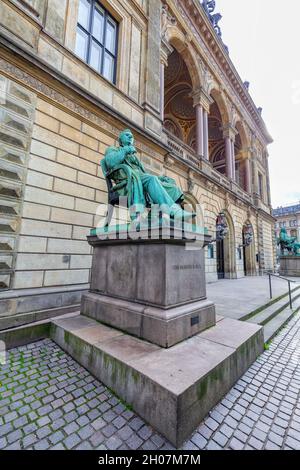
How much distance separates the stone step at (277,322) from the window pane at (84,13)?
9703 mm

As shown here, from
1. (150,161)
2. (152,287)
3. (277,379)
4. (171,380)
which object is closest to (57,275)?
(152,287)

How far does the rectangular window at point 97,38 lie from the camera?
6359 mm

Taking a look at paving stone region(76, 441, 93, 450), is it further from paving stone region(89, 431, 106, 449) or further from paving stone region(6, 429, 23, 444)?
paving stone region(6, 429, 23, 444)

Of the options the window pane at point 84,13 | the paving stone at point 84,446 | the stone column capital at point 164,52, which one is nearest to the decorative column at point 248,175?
the stone column capital at point 164,52

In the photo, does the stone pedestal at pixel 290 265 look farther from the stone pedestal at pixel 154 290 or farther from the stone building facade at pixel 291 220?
the stone building facade at pixel 291 220

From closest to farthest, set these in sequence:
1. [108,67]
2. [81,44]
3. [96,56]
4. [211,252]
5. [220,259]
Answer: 1. [81,44]
2. [96,56]
3. [108,67]
4. [211,252]
5. [220,259]

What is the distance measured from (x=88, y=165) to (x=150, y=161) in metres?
2.82

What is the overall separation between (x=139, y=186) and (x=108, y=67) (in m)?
6.28

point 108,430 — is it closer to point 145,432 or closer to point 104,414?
point 104,414

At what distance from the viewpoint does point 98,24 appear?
6.98 metres

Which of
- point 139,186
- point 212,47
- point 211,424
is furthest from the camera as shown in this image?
point 212,47

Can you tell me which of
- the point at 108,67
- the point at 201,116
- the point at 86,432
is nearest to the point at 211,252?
the point at 201,116

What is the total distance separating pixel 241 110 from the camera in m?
18.0

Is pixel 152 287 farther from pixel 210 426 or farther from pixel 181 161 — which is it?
pixel 181 161
